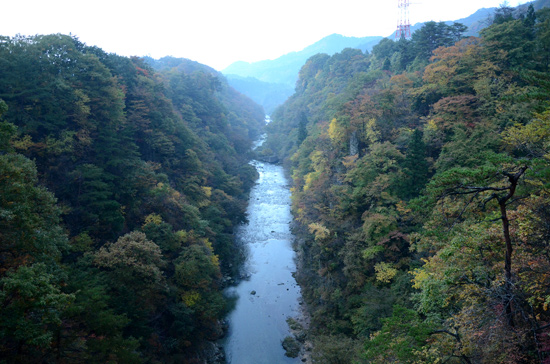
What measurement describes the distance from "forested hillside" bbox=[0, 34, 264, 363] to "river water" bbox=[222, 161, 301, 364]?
1821 mm

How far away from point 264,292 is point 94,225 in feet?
44.4

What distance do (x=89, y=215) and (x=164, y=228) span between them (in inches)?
179

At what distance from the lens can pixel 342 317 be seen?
19.0 meters

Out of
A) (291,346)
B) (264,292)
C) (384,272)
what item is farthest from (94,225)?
(384,272)

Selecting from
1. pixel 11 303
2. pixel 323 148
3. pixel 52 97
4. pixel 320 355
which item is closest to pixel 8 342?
pixel 11 303

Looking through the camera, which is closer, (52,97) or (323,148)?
(52,97)

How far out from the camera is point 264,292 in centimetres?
2469

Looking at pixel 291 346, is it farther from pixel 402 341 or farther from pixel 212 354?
pixel 402 341

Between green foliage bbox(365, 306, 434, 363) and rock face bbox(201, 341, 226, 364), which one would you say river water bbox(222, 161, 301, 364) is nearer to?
rock face bbox(201, 341, 226, 364)

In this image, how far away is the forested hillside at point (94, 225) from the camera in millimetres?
10062

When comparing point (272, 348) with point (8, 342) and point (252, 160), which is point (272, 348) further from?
point (252, 160)

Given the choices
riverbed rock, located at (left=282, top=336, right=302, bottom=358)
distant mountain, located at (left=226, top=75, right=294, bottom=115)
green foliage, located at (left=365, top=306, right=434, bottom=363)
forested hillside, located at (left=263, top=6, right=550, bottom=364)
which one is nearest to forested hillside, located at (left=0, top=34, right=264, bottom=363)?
riverbed rock, located at (left=282, top=336, right=302, bottom=358)

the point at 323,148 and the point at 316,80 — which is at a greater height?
the point at 316,80

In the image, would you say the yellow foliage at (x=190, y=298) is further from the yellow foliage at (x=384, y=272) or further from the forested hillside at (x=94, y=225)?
the yellow foliage at (x=384, y=272)
